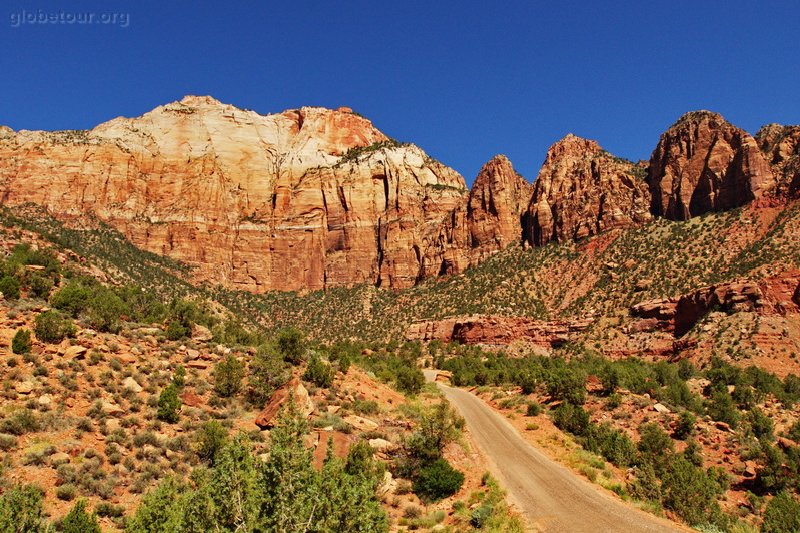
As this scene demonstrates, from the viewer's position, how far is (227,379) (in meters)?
24.1

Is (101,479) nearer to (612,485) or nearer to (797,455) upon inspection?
(612,485)

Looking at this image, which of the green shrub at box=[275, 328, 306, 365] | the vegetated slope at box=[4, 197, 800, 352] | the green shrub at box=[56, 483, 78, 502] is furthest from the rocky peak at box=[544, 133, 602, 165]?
the green shrub at box=[56, 483, 78, 502]

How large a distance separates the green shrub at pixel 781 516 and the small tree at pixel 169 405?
72.6 ft

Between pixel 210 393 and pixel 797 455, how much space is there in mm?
28361

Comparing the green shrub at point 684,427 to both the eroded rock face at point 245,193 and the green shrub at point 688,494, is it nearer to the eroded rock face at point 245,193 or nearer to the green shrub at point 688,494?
the green shrub at point 688,494

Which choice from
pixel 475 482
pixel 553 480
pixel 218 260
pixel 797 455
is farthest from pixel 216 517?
pixel 218 260

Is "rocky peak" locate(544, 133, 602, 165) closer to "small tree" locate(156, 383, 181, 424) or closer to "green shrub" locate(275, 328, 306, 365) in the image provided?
"green shrub" locate(275, 328, 306, 365)

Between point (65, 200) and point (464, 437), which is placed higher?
point (65, 200)

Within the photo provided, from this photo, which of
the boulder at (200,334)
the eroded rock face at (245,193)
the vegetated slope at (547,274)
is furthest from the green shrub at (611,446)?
the eroded rock face at (245,193)

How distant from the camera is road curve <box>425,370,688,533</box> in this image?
14484 millimetres

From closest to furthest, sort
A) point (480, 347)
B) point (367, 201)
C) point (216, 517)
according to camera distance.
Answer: point (216, 517) < point (480, 347) < point (367, 201)

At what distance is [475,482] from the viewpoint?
1855 centimetres

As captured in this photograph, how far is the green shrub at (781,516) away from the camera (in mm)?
18375

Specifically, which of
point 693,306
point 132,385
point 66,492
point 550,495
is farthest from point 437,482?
point 693,306
